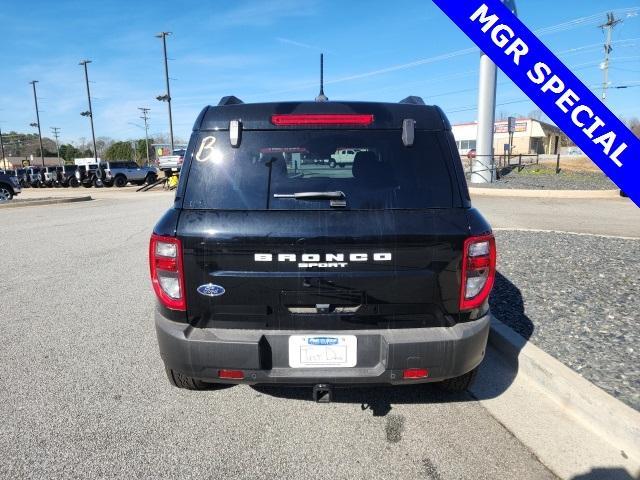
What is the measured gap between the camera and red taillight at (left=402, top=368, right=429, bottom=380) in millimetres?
2484

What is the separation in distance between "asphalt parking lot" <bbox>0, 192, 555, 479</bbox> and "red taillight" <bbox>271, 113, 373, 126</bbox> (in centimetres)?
182

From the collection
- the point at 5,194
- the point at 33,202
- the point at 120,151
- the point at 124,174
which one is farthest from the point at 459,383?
the point at 120,151

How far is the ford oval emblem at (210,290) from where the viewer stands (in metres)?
2.45

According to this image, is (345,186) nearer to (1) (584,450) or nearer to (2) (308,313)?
(2) (308,313)

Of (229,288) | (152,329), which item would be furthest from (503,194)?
(229,288)

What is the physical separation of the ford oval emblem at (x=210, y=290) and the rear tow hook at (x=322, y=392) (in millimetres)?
737

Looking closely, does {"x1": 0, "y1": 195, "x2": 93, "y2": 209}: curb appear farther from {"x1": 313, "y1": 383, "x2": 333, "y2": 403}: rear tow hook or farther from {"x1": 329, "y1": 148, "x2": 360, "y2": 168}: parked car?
{"x1": 313, "y1": 383, "x2": 333, "y2": 403}: rear tow hook

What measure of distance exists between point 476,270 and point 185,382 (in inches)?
78.2

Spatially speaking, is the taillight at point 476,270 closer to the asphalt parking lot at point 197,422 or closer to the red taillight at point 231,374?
the asphalt parking lot at point 197,422

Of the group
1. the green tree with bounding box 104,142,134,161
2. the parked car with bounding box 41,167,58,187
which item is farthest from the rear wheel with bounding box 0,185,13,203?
the green tree with bounding box 104,142,134,161

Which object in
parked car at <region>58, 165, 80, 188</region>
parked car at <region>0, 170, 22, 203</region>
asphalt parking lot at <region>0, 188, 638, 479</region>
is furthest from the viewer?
parked car at <region>58, 165, 80, 188</region>

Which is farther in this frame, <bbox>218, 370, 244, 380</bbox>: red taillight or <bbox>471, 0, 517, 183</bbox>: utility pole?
<bbox>471, 0, 517, 183</bbox>: utility pole

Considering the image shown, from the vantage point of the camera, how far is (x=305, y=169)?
267 centimetres

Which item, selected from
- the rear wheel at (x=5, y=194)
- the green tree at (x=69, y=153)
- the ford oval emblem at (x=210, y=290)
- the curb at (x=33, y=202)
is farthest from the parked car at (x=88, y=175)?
the green tree at (x=69, y=153)
